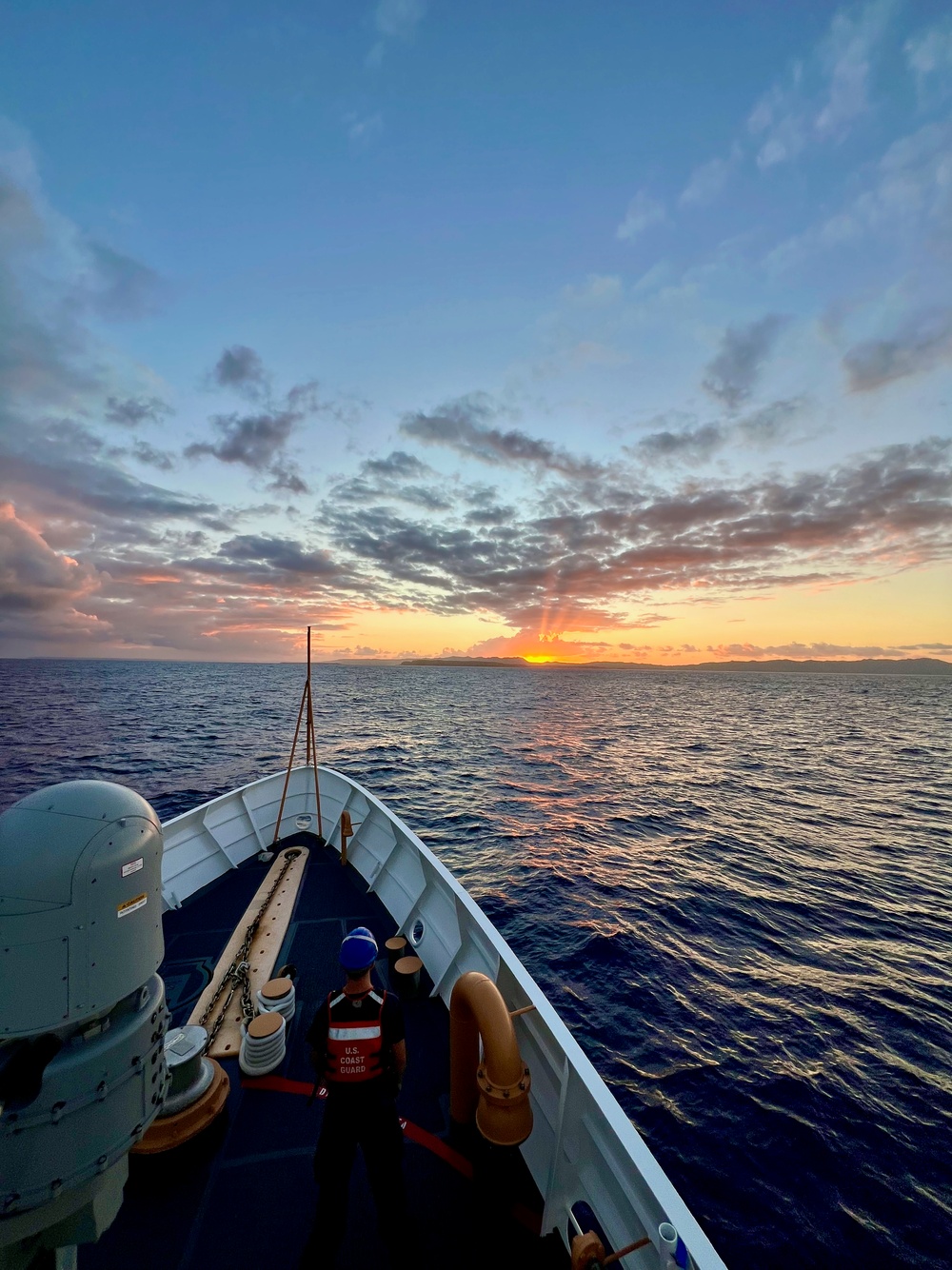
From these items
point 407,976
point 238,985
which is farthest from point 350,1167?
point 238,985

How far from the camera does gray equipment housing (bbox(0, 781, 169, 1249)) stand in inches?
96.9

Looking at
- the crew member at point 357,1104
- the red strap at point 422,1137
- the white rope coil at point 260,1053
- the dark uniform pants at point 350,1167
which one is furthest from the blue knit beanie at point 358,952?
the white rope coil at point 260,1053

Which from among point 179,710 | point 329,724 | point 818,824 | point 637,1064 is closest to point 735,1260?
point 637,1064

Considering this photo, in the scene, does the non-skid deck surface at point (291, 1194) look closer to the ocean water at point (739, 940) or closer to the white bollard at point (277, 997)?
the white bollard at point (277, 997)

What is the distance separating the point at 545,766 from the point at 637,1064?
25.7 meters

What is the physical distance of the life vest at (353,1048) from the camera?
3.85 m

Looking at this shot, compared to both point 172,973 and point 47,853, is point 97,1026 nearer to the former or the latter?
point 47,853

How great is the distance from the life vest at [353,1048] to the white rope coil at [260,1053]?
7.85 ft

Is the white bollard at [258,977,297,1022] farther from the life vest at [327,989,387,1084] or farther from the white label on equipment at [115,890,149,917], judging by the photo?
the white label on equipment at [115,890,149,917]

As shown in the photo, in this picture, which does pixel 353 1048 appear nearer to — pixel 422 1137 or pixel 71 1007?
pixel 71 1007

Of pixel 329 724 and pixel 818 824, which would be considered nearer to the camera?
pixel 818 824

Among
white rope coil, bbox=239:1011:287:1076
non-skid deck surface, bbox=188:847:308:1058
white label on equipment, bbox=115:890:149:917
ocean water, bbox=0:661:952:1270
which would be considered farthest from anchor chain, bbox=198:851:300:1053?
ocean water, bbox=0:661:952:1270

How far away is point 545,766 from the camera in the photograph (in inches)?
1387

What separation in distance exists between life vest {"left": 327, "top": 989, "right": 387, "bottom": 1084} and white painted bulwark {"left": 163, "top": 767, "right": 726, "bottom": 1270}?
1520 millimetres
